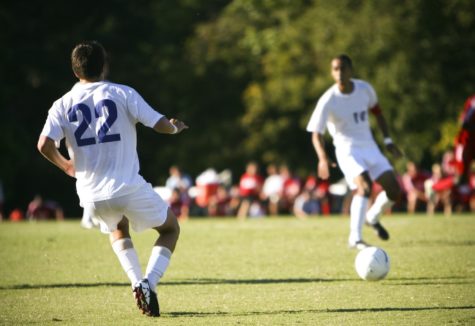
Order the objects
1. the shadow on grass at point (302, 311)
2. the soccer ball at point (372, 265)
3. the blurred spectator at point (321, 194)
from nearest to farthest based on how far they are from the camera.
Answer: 1. the shadow on grass at point (302, 311)
2. the soccer ball at point (372, 265)
3. the blurred spectator at point (321, 194)

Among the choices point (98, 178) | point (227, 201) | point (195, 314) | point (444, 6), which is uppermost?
point (444, 6)

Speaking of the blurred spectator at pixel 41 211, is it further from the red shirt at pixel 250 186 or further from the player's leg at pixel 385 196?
the player's leg at pixel 385 196

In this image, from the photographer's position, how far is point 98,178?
754cm

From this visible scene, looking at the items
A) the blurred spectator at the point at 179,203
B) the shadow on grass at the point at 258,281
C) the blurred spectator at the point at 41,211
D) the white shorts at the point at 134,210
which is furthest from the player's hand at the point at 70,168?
the blurred spectator at the point at 41,211

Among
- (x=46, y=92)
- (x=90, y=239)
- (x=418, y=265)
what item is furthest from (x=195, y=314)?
(x=46, y=92)

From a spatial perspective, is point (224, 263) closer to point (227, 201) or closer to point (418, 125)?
point (227, 201)

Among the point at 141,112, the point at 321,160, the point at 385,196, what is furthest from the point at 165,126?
the point at 385,196

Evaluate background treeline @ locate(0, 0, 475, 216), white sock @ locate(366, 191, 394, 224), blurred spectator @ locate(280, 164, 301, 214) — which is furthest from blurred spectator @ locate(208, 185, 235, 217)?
white sock @ locate(366, 191, 394, 224)

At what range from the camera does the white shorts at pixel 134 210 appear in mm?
7551

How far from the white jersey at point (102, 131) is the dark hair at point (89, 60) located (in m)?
0.13

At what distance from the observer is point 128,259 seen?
25.5 ft

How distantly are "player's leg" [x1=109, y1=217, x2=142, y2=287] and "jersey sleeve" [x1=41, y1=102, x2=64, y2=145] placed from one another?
1013mm

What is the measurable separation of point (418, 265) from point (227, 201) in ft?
80.0

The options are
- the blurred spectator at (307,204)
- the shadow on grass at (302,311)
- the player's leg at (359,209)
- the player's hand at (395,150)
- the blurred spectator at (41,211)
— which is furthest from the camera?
the blurred spectator at (41,211)
